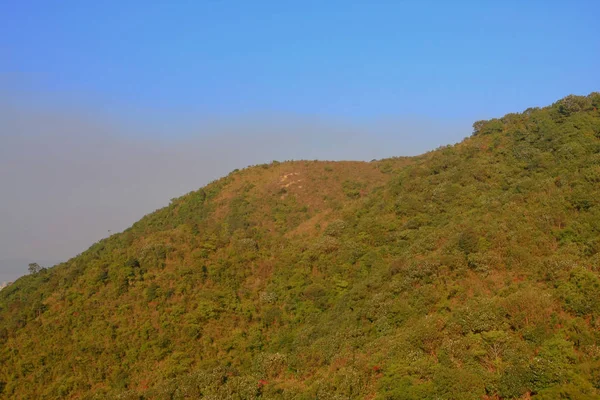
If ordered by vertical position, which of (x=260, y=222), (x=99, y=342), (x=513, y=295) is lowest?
(x=513, y=295)

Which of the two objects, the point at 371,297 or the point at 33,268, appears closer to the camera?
the point at 371,297

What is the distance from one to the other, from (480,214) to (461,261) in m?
6.54

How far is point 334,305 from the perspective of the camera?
31.3 m

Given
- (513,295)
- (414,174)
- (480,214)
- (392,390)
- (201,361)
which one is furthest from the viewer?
(414,174)

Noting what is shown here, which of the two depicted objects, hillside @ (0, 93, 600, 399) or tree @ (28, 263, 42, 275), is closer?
hillside @ (0, 93, 600, 399)

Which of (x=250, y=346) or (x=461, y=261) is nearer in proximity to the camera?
(x=461, y=261)

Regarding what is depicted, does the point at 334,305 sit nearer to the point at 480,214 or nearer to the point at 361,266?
the point at 361,266

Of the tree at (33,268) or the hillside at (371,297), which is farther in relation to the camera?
the tree at (33,268)

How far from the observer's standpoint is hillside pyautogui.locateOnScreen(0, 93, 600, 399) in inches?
768

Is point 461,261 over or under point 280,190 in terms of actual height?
under

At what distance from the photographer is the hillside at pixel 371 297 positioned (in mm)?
19500

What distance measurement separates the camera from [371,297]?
28453 mm

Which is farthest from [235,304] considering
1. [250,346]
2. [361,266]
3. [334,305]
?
[361,266]

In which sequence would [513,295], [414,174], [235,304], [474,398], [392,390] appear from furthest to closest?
1. [414,174]
2. [235,304]
3. [513,295]
4. [392,390]
5. [474,398]
